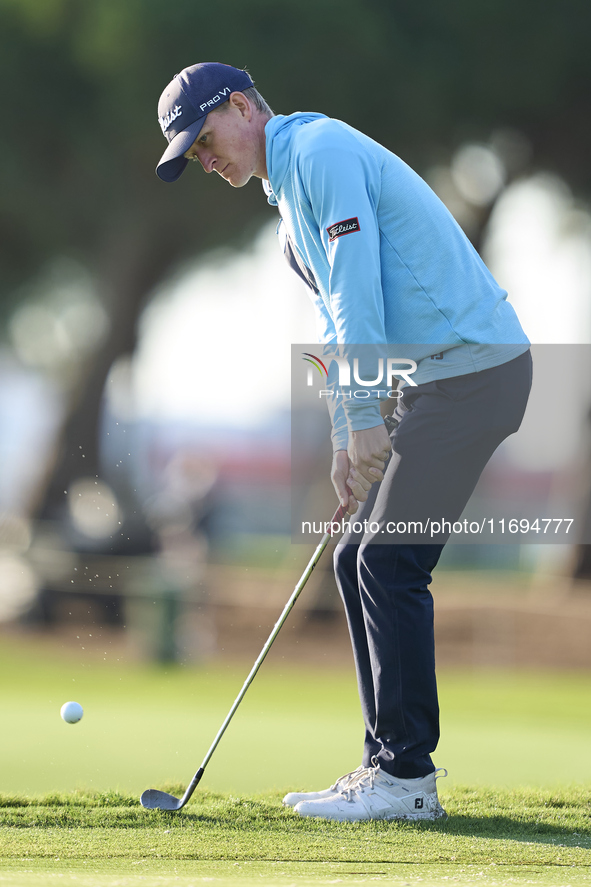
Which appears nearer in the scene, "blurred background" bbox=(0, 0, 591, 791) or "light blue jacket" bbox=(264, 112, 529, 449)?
"light blue jacket" bbox=(264, 112, 529, 449)

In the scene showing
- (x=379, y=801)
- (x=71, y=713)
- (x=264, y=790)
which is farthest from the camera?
(x=71, y=713)

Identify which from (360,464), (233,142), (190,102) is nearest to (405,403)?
(360,464)

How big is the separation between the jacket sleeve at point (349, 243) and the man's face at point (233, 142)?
0.28 meters

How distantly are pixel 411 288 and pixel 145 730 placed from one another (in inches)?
107

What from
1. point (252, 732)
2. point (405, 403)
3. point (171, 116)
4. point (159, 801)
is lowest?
point (252, 732)

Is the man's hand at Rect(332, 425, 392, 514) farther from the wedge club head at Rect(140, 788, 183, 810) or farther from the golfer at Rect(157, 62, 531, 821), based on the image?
the wedge club head at Rect(140, 788, 183, 810)

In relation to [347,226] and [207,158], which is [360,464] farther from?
[207,158]

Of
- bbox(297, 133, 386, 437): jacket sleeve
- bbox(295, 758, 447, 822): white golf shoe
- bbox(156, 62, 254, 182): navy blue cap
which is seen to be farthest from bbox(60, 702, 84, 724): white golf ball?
bbox(156, 62, 254, 182): navy blue cap

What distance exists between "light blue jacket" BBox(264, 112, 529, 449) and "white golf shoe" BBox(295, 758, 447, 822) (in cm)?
89

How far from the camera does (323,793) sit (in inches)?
114

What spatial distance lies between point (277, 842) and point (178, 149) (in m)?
1.76

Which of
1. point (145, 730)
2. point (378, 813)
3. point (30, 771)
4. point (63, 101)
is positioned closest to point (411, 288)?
point (378, 813)

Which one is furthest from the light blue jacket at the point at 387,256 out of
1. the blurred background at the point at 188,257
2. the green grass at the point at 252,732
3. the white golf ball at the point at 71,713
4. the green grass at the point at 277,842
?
the blurred background at the point at 188,257

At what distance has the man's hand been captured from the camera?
265cm
